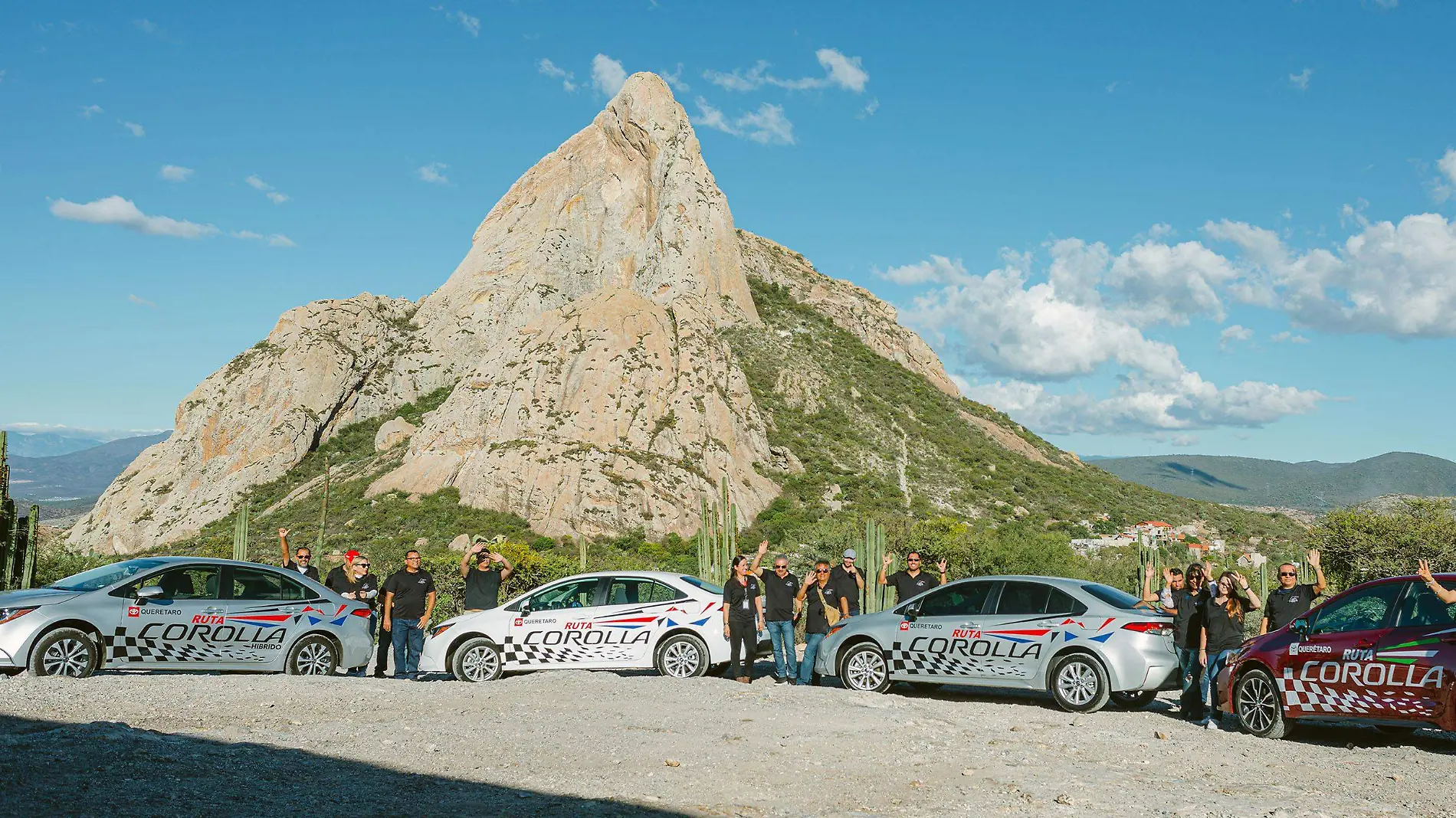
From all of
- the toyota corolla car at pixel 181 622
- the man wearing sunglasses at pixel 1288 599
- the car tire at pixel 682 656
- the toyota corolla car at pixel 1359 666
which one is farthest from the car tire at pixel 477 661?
the man wearing sunglasses at pixel 1288 599

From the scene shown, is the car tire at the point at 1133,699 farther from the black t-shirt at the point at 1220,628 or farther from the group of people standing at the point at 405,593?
the group of people standing at the point at 405,593

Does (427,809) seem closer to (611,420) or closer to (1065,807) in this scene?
(1065,807)

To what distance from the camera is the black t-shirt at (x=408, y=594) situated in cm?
1427

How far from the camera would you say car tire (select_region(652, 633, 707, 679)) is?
1405cm

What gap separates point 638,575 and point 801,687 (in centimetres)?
263

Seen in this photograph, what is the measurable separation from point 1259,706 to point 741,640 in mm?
6020

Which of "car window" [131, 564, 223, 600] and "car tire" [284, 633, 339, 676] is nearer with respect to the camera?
"car window" [131, 564, 223, 600]

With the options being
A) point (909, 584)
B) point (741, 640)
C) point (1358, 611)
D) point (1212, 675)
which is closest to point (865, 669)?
point (741, 640)

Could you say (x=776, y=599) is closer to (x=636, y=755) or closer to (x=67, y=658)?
(x=636, y=755)

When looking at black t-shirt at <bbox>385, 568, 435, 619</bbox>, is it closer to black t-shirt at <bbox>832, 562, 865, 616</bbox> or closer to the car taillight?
black t-shirt at <bbox>832, 562, 865, 616</bbox>

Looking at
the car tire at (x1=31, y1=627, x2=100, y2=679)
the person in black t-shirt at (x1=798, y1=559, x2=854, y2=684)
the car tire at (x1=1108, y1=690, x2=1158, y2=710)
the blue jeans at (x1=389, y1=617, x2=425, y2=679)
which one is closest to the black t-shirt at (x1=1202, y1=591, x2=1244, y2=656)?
the car tire at (x1=1108, y1=690, x2=1158, y2=710)

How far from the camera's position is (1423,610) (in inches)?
372

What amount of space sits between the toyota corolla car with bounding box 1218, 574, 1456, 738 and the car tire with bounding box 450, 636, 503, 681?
868 centimetres

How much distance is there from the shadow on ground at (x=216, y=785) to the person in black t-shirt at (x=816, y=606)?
252 inches
